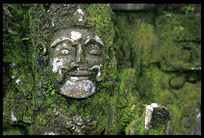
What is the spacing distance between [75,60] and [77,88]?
1.01 feet

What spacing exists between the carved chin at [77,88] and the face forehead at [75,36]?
435 mm

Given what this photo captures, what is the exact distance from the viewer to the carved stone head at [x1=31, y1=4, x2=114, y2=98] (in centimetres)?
222

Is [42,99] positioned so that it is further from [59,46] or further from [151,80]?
[151,80]

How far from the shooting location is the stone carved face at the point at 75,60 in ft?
7.26

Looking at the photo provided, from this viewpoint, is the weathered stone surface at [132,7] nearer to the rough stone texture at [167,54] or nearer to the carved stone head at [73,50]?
the rough stone texture at [167,54]

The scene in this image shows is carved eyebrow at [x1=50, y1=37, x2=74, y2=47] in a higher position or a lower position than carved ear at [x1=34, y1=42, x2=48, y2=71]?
higher

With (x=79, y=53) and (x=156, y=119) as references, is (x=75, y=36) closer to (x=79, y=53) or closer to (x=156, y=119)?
(x=79, y=53)

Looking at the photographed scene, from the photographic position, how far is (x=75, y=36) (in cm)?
221

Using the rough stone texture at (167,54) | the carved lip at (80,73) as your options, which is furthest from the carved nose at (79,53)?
the rough stone texture at (167,54)

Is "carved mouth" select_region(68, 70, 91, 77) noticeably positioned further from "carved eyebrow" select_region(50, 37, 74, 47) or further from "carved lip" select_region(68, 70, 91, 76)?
"carved eyebrow" select_region(50, 37, 74, 47)

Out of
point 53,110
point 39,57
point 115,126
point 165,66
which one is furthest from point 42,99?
point 165,66

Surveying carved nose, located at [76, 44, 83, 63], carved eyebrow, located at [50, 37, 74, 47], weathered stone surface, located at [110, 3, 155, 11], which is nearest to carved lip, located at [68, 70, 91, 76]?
carved nose, located at [76, 44, 83, 63]

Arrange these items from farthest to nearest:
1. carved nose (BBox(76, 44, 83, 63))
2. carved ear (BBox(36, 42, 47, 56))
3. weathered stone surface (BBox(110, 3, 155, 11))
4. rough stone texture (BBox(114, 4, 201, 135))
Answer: rough stone texture (BBox(114, 4, 201, 135)) → weathered stone surface (BBox(110, 3, 155, 11)) → carved ear (BBox(36, 42, 47, 56)) → carved nose (BBox(76, 44, 83, 63))

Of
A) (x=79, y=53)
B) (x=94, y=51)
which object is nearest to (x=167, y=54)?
(x=94, y=51)
